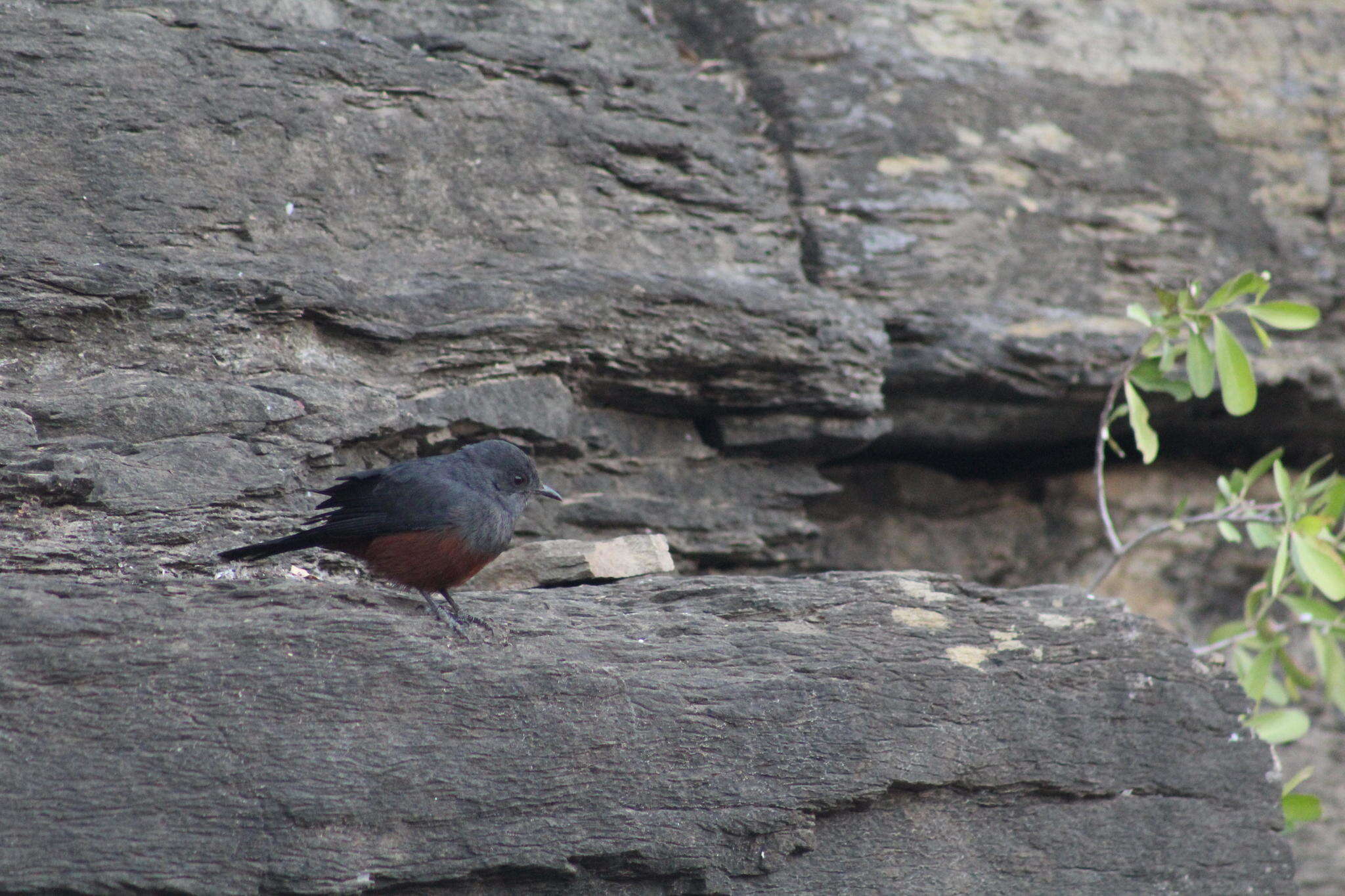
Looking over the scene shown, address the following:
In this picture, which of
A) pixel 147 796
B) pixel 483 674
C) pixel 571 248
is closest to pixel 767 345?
pixel 571 248

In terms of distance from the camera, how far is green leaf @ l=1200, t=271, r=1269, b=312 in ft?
18.3

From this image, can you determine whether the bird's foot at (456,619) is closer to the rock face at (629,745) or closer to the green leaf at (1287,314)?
the rock face at (629,745)

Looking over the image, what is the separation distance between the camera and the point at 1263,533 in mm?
5785

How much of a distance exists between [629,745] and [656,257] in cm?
284

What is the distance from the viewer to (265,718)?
3.53 metres

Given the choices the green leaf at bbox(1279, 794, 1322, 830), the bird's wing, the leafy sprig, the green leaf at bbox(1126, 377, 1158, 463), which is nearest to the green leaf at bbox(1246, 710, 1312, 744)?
the leafy sprig

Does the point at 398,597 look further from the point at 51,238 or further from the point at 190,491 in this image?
the point at 51,238

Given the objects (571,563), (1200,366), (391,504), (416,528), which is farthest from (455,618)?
(1200,366)

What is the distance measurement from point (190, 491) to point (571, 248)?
7.47 ft

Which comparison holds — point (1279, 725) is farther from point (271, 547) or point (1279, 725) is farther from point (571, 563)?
point (271, 547)

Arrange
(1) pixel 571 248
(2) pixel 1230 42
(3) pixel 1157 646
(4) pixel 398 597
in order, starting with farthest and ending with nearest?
1. (2) pixel 1230 42
2. (1) pixel 571 248
3. (3) pixel 1157 646
4. (4) pixel 398 597

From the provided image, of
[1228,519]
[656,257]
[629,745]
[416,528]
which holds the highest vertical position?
[656,257]

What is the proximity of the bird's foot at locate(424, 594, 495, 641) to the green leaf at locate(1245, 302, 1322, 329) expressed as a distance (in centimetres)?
395

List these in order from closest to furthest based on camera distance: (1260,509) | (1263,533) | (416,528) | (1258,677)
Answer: (416,528) → (1263,533) → (1258,677) → (1260,509)
